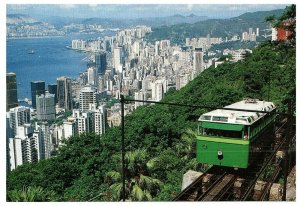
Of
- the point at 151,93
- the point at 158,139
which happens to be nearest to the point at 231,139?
the point at 158,139

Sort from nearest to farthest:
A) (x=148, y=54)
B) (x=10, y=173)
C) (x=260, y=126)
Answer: (x=260, y=126) → (x=10, y=173) → (x=148, y=54)

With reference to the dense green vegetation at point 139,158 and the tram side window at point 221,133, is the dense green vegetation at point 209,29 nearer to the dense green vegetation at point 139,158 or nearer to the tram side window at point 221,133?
the dense green vegetation at point 139,158

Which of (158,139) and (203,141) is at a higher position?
(203,141)

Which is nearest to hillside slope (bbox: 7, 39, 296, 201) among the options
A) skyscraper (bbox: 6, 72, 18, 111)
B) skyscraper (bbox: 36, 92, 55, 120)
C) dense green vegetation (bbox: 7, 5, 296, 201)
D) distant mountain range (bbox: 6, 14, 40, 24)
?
dense green vegetation (bbox: 7, 5, 296, 201)

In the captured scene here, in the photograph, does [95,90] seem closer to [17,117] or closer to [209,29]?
[17,117]

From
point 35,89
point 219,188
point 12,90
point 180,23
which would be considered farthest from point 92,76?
point 219,188

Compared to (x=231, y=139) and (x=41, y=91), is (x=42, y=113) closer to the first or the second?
(x=41, y=91)

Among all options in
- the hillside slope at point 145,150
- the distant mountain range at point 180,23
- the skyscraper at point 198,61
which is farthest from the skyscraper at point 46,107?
the skyscraper at point 198,61
